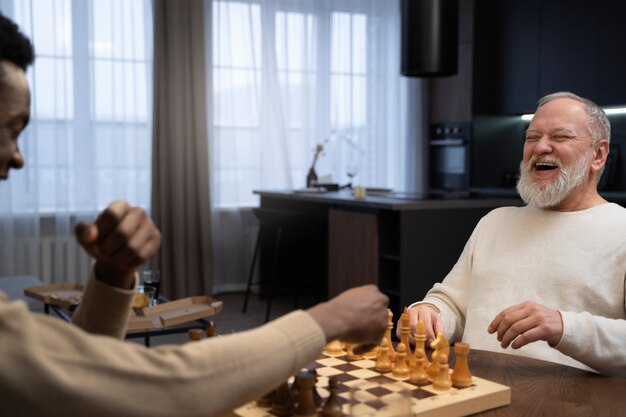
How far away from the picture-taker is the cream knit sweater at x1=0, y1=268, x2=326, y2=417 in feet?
2.31

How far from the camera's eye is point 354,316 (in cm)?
99

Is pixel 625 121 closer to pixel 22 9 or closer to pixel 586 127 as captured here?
pixel 586 127

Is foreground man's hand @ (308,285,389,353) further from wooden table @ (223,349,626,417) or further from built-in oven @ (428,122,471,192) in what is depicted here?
built-in oven @ (428,122,471,192)

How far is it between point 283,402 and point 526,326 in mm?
619

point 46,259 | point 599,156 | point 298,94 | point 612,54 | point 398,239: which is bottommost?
point 46,259

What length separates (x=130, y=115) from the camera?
5.37 meters

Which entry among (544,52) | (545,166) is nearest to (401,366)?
(545,166)

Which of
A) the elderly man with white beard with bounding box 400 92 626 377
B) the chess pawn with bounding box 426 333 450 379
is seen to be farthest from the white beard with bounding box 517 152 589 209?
the chess pawn with bounding box 426 333 450 379

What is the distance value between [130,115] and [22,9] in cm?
106

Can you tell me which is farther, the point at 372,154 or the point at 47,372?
the point at 372,154

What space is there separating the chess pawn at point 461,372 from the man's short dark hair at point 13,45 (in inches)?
34.5

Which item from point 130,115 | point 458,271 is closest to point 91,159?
point 130,115

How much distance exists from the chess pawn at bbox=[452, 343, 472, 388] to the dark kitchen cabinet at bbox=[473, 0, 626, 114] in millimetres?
4410

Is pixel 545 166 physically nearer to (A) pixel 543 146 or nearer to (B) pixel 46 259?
(A) pixel 543 146
